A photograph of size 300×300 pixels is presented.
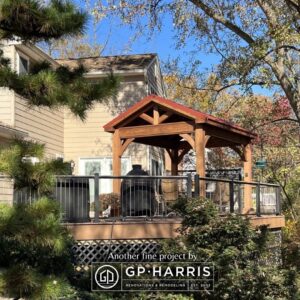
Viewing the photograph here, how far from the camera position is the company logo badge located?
25.6ft

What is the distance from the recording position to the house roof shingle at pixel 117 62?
1745 centimetres

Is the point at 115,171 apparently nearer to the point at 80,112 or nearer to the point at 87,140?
the point at 87,140

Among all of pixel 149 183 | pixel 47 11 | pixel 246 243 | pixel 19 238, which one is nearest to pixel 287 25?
pixel 149 183

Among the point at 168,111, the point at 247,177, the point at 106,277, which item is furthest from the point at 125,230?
the point at 247,177

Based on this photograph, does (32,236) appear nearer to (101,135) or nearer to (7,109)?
(7,109)

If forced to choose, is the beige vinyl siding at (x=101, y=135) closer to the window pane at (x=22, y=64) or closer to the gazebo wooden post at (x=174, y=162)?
the gazebo wooden post at (x=174, y=162)


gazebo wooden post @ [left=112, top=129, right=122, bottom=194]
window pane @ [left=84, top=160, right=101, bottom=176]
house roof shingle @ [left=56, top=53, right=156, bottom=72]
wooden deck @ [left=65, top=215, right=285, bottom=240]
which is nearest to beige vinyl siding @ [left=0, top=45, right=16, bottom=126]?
house roof shingle @ [left=56, top=53, right=156, bottom=72]

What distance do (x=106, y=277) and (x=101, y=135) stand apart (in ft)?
33.1

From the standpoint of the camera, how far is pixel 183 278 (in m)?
7.45

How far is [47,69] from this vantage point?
5.47 metres

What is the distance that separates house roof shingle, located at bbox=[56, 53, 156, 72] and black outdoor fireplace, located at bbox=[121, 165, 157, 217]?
7.76 metres

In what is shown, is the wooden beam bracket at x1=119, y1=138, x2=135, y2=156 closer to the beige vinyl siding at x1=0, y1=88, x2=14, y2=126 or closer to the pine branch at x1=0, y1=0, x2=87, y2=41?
the beige vinyl siding at x1=0, y1=88, x2=14, y2=126

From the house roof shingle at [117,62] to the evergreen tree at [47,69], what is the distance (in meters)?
11.7

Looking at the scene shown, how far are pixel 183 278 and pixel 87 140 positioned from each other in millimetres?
10900
